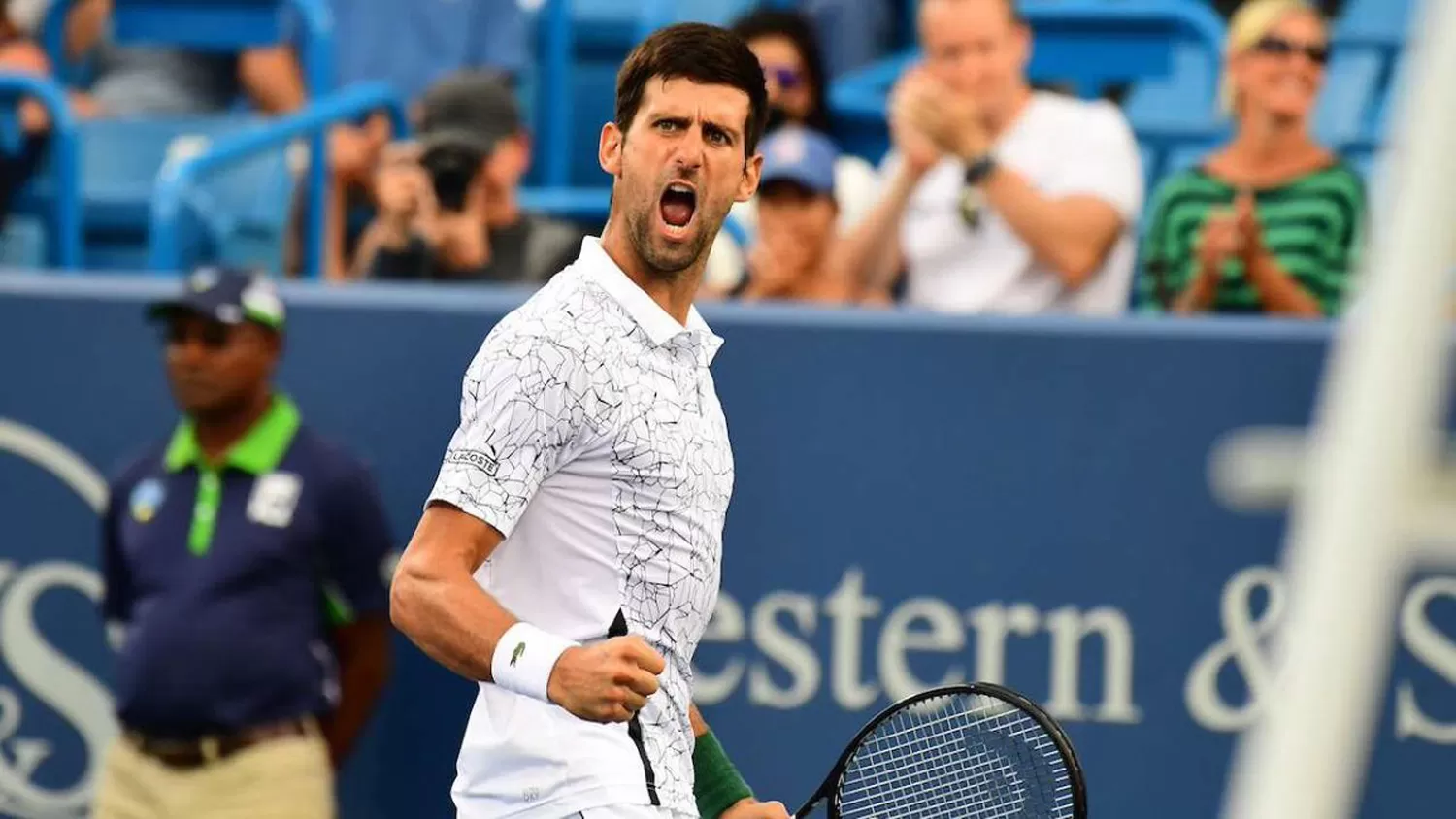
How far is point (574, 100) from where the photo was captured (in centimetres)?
912

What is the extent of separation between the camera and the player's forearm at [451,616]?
3.16 meters

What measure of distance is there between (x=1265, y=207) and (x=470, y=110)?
2.27 meters

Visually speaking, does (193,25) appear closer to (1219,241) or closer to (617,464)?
(1219,241)

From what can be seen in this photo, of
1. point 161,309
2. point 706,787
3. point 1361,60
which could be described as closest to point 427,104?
point 161,309

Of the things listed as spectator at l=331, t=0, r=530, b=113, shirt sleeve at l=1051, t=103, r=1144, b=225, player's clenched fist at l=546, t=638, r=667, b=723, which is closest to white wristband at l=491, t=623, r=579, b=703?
player's clenched fist at l=546, t=638, r=667, b=723

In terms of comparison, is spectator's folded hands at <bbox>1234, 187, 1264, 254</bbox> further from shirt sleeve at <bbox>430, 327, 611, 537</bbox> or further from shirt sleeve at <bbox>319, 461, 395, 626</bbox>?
shirt sleeve at <bbox>430, 327, 611, 537</bbox>

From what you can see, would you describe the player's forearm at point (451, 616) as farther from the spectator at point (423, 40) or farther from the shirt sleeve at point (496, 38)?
the shirt sleeve at point (496, 38)

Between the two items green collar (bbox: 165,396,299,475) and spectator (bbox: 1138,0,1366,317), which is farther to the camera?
spectator (bbox: 1138,0,1366,317)

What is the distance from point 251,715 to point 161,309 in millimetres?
974

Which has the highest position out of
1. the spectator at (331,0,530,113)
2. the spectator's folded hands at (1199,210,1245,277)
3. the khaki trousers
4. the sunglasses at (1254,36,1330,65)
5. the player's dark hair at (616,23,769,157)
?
the sunglasses at (1254,36,1330,65)

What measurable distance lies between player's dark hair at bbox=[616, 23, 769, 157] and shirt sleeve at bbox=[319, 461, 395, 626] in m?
2.47

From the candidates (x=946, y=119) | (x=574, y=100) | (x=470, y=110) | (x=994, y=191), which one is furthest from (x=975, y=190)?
(x=574, y=100)

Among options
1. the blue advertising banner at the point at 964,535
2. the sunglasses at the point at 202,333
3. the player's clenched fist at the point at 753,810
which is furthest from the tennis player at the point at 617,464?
the sunglasses at the point at 202,333

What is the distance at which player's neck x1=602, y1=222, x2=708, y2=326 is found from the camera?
137 inches
